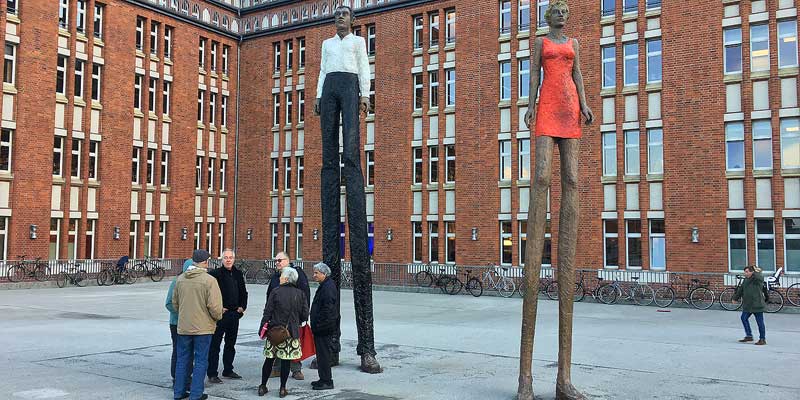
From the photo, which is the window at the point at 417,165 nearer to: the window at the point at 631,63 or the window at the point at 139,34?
the window at the point at 631,63

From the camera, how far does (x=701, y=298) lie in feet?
74.2

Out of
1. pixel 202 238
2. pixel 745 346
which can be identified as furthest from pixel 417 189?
pixel 745 346

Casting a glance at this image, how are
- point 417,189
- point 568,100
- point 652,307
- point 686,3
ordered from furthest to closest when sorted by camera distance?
point 417,189
point 686,3
point 652,307
point 568,100

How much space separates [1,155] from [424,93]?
57.7ft

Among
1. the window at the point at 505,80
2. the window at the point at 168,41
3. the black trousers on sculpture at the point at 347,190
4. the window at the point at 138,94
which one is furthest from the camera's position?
the window at the point at 168,41

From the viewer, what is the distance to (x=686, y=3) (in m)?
25.0

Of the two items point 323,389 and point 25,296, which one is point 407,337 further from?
point 25,296

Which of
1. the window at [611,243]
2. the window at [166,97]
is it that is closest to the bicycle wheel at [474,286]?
the window at [611,243]

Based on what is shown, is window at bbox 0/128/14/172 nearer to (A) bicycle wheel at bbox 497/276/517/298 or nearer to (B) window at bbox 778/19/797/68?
(A) bicycle wheel at bbox 497/276/517/298

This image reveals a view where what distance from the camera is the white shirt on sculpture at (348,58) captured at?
37.6ft

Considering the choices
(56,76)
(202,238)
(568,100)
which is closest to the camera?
(568,100)

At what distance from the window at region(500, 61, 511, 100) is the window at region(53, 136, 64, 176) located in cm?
1885

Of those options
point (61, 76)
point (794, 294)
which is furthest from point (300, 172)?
point (794, 294)

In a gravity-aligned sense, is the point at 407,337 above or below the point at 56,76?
below
